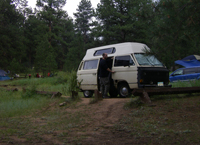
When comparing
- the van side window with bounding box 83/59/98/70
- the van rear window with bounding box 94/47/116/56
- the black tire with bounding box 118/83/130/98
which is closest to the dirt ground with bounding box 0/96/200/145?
the black tire with bounding box 118/83/130/98

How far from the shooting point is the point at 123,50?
9914 millimetres

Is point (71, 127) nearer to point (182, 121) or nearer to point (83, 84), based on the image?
point (182, 121)

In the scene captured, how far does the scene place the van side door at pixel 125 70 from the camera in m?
8.96

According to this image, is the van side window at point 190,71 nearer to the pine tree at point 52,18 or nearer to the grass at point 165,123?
the grass at point 165,123

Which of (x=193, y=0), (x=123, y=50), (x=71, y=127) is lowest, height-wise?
(x=71, y=127)

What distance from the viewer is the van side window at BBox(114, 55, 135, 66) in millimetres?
9337

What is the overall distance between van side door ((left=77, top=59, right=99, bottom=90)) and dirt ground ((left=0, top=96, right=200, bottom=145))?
11.3 feet

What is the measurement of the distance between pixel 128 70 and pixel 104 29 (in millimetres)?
25672

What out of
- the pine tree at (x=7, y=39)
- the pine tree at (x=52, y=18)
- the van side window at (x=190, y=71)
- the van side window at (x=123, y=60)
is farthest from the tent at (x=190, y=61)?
the pine tree at (x=52, y=18)

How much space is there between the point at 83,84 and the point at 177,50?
6287mm

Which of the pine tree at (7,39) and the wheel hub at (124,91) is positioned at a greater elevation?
the pine tree at (7,39)

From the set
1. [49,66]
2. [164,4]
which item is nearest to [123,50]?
[164,4]

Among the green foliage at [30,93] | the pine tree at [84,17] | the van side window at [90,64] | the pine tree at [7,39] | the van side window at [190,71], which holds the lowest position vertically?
the green foliage at [30,93]

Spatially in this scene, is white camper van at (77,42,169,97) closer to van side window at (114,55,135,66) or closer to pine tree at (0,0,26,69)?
van side window at (114,55,135,66)
